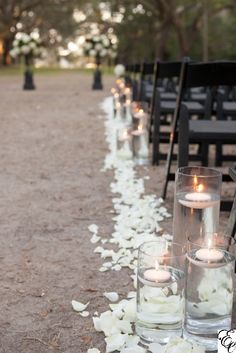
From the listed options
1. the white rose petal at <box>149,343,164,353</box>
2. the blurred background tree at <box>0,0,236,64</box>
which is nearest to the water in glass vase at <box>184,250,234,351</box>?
the white rose petal at <box>149,343,164,353</box>

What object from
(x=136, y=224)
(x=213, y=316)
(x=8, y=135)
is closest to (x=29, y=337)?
(x=213, y=316)

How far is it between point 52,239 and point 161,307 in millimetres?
1515

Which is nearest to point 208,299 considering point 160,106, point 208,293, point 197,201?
point 208,293

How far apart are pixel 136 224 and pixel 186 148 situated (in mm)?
664

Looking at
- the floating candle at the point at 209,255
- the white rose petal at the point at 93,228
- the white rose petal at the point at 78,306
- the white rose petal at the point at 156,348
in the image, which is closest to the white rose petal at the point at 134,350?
the white rose petal at the point at 156,348

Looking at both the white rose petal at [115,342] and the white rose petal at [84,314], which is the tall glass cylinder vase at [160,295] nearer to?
the white rose petal at [115,342]

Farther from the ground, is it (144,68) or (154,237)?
(144,68)

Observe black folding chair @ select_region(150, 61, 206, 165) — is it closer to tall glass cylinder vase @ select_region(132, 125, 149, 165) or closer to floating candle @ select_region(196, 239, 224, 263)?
tall glass cylinder vase @ select_region(132, 125, 149, 165)

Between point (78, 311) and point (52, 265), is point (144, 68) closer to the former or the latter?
point (52, 265)

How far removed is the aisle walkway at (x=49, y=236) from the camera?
2494 millimetres

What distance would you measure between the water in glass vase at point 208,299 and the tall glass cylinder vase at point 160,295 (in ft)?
0.15

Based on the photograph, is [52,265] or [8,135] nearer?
[52,265]

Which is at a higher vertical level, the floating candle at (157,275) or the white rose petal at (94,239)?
the floating candle at (157,275)

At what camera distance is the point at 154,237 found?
3.56 m
